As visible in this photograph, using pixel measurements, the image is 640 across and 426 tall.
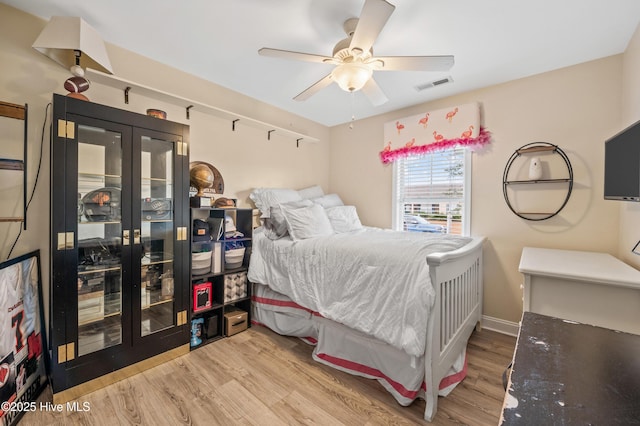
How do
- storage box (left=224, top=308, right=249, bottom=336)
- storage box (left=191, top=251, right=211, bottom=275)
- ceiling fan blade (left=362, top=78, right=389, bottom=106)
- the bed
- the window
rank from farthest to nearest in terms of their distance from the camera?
the window, storage box (left=224, top=308, right=249, bottom=336), storage box (left=191, top=251, right=211, bottom=275), ceiling fan blade (left=362, top=78, right=389, bottom=106), the bed

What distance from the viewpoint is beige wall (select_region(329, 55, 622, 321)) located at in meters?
2.18

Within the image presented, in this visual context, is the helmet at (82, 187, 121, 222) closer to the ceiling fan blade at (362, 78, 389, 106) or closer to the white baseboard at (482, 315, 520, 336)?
the ceiling fan blade at (362, 78, 389, 106)

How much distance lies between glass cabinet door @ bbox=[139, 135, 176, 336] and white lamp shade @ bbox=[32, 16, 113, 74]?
62cm

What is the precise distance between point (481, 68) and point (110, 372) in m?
3.77

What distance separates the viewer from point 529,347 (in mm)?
799

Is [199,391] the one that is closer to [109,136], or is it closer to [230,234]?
[230,234]

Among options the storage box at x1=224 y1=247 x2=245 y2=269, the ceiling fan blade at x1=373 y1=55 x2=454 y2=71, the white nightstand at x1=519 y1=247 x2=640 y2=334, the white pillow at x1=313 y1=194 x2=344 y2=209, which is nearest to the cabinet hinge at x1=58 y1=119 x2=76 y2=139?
the storage box at x1=224 y1=247 x2=245 y2=269

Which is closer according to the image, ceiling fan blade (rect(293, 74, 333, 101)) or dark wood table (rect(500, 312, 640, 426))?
dark wood table (rect(500, 312, 640, 426))

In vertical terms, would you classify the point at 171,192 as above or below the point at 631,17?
below

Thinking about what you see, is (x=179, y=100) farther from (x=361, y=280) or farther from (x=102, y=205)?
(x=361, y=280)

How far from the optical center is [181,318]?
2.14 metres

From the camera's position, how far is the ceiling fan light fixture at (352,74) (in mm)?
1711

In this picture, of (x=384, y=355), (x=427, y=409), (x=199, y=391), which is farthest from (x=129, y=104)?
(x=427, y=409)

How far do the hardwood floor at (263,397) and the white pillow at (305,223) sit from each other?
104cm
